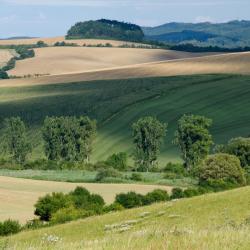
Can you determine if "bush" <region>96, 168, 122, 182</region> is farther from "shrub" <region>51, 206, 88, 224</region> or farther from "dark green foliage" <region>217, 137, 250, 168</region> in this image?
"shrub" <region>51, 206, 88, 224</region>

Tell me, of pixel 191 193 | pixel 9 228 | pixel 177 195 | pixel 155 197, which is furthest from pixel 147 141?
pixel 9 228

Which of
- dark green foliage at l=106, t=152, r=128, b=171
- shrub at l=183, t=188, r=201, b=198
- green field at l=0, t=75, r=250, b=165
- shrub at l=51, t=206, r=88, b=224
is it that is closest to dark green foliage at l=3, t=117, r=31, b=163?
green field at l=0, t=75, r=250, b=165

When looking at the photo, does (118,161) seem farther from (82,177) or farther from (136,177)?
(136,177)

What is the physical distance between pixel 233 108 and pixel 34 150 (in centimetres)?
3792

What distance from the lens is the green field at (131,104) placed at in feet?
399

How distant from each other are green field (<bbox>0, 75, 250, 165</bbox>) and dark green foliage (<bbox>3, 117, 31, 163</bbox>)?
6.17 metres

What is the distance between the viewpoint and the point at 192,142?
335ft

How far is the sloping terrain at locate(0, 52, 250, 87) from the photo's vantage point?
6762 inches

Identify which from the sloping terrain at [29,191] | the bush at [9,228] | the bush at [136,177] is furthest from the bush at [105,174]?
the bush at [9,228]

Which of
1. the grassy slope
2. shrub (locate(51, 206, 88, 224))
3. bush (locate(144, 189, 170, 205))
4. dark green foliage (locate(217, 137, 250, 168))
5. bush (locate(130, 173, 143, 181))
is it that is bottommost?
bush (locate(130, 173, 143, 181))

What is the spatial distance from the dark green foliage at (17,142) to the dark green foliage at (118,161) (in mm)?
14952

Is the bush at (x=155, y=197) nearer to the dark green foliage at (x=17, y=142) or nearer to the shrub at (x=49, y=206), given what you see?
the shrub at (x=49, y=206)

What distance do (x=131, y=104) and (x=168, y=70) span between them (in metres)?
37.9

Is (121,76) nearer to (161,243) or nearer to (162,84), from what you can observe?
(162,84)
